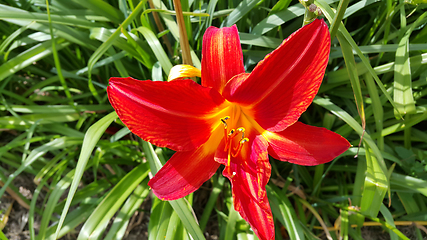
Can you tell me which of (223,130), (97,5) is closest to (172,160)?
(223,130)

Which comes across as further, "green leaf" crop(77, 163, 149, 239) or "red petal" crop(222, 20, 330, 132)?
"green leaf" crop(77, 163, 149, 239)

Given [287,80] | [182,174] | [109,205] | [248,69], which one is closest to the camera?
[287,80]

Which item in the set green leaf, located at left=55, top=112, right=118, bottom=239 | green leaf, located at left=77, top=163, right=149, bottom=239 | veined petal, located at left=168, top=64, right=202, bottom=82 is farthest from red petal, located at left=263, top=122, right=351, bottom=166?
green leaf, located at left=77, top=163, right=149, bottom=239

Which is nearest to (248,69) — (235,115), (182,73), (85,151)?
(235,115)

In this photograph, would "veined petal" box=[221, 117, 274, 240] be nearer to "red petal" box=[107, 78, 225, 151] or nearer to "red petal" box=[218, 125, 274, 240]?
"red petal" box=[218, 125, 274, 240]

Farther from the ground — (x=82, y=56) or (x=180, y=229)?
(x=82, y=56)

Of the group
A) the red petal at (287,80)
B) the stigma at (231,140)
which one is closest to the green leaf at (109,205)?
the stigma at (231,140)

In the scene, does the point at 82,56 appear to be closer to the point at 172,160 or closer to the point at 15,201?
the point at 15,201

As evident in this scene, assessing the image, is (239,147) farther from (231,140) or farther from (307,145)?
(307,145)
